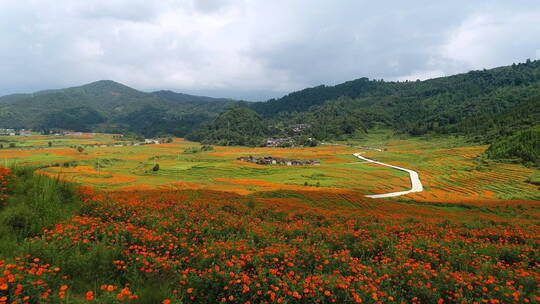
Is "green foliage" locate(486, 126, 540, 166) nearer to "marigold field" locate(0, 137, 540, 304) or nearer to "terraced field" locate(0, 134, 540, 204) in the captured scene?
"terraced field" locate(0, 134, 540, 204)

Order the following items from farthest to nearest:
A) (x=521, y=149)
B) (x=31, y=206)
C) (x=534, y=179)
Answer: (x=521, y=149) → (x=534, y=179) → (x=31, y=206)

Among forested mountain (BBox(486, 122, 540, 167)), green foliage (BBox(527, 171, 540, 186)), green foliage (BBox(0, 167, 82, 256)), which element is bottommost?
green foliage (BBox(527, 171, 540, 186))

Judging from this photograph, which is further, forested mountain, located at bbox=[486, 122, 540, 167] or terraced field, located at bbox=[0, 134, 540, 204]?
forested mountain, located at bbox=[486, 122, 540, 167]

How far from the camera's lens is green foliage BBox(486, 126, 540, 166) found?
213 feet

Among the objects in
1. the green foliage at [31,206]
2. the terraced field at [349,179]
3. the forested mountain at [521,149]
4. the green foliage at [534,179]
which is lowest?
the terraced field at [349,179]

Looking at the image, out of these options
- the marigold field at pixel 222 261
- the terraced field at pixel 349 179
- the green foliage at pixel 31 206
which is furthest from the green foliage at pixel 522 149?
the green foliage at pixel 31 206

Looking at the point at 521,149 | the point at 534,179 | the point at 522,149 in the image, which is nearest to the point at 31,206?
the point at 534,179

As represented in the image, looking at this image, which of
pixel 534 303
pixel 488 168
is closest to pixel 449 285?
pixel 534 303

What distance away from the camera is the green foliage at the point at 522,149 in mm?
64875

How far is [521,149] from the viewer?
226 ft

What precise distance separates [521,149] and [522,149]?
18.3 inches

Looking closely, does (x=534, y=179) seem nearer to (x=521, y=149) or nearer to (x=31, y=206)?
(x=521, y=149)

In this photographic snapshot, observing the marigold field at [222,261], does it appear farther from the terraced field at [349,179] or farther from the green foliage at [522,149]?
the green foliage at [522,149]

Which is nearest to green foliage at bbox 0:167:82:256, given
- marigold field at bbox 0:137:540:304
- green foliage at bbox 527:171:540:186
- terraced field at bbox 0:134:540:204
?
marigold field at bbox 0:137:540:304
